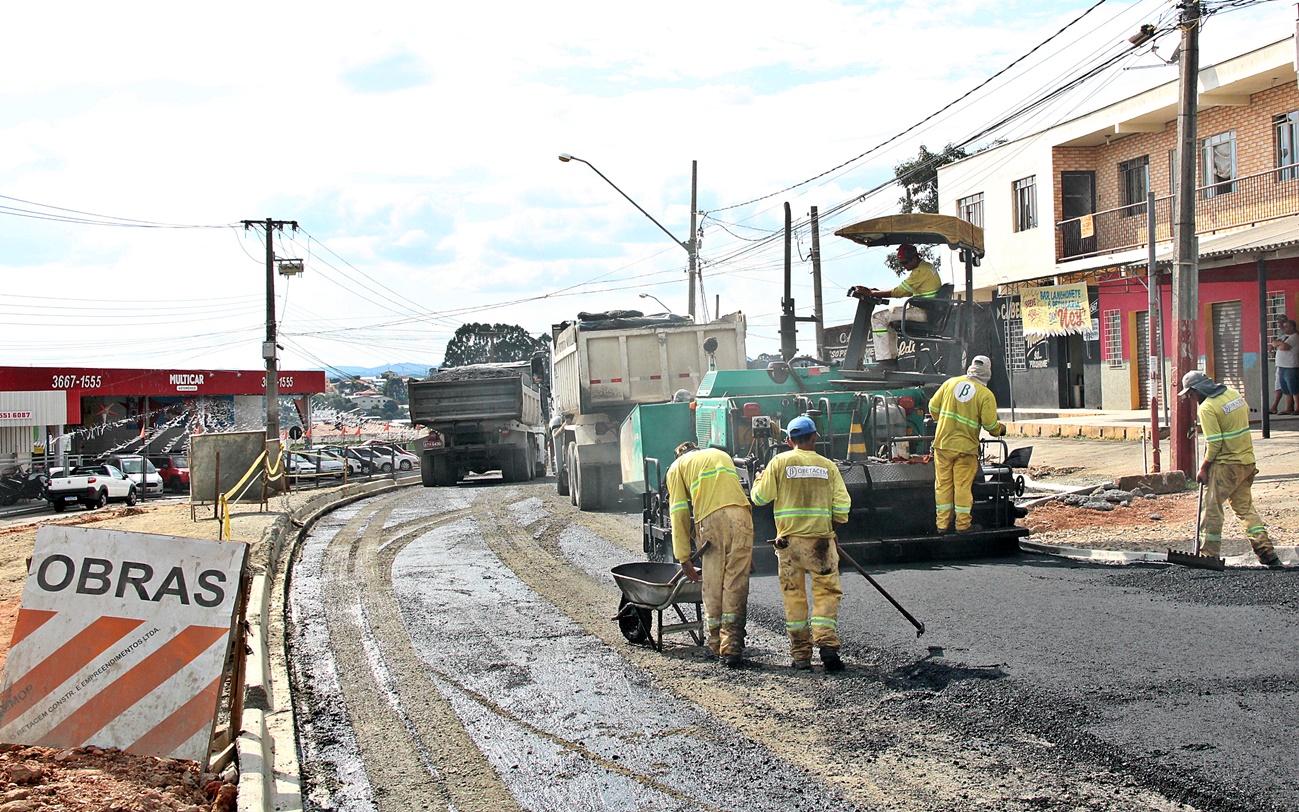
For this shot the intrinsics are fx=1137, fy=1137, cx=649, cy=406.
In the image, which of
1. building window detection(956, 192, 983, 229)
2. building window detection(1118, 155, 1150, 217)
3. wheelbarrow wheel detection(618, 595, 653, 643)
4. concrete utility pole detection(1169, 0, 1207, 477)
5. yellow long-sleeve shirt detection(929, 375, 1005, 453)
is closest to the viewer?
wheelbarrow wheel detection(618, 595, 653, 643)

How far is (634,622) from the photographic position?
24.6 ft

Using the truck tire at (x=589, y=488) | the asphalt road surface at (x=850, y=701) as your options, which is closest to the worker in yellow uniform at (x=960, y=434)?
the asphalt road surface at (x=850, y=701)

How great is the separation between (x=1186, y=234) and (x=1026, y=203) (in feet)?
52.2

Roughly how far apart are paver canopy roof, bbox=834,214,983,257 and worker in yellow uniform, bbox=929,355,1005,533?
52.4 inches

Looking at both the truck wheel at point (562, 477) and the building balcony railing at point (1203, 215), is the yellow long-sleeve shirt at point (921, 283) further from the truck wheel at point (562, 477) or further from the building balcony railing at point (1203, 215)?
the truck wheel at point (562, 477)

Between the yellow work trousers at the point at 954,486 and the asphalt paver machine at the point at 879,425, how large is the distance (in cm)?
16

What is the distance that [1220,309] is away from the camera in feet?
74.2

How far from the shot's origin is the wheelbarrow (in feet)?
23.4

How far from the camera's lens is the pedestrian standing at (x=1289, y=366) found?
18.8 meters

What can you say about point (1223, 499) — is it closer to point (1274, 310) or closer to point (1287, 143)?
point (1274, 310)

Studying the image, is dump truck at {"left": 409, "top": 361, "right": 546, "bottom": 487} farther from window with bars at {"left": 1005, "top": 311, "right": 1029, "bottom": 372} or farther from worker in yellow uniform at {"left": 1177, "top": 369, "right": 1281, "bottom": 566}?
worker in yellow uniform at {"left": 1177, "top": 369, "right": 1281, "bottom": 566}

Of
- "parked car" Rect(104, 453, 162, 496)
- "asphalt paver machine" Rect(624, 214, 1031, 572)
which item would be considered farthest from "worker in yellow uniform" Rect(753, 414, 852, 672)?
"parked car" Rect(104, 453, 162, 496)

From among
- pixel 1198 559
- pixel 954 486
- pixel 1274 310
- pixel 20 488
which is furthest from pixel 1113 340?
pixel 20 488

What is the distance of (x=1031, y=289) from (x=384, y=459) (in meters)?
24.9
